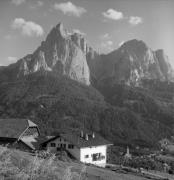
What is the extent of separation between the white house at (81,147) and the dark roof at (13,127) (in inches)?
208

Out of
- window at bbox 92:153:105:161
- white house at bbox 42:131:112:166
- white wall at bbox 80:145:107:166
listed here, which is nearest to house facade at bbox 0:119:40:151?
white house at bbox 42:131:112:166

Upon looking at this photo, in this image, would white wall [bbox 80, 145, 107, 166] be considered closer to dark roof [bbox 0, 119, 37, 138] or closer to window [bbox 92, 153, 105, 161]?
window [bbox 92, 153, 105, 161]

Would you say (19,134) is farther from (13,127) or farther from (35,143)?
(35,143)

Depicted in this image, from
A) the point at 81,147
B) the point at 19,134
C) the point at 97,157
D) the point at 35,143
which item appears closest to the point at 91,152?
the point at 97,157

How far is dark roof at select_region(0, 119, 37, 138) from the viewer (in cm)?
5275

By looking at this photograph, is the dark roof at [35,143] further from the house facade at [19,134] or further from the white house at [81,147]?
the white house at [81,147]

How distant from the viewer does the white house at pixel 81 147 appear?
5212cm

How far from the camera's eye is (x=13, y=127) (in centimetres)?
5497

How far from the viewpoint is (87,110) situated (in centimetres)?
18175

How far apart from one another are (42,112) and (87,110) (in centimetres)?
2712

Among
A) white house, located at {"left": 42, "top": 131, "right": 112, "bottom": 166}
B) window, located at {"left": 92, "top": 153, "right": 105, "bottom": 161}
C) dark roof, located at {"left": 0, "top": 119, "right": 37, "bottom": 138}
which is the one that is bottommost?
window, located at {"left": 92, "top": 153, "right": 105, "bottom": 161}

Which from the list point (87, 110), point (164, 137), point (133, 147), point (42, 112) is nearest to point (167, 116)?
point (164, 137)

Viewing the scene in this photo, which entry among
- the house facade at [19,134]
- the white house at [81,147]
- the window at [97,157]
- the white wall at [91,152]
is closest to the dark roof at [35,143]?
the house facade at [19,134]

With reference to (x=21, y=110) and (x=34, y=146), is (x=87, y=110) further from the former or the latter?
(x=34, y=146)
